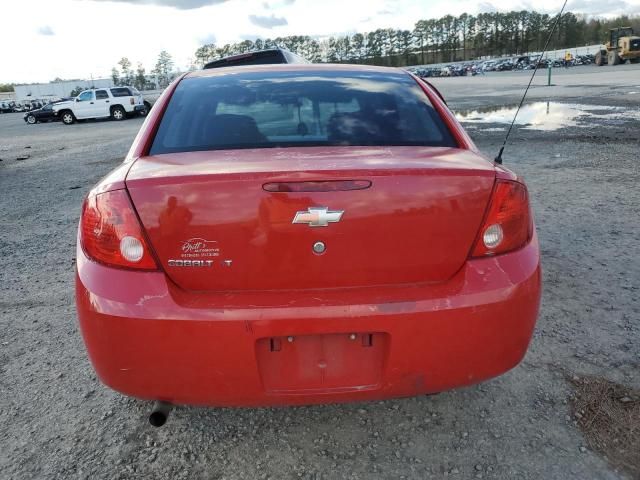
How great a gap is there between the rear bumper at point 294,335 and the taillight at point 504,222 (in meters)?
0.05

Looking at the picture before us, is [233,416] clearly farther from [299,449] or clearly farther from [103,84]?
[103,84]

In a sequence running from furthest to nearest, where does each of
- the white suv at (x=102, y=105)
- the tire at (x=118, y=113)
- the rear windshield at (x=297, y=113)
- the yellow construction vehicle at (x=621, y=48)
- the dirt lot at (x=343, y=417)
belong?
the yellow construction vehicle at (x=621, y=48)
the tire at (x=118, y=113)
the white suv at (x=102, y=105)
the rear windshield at (x=297, y=113)
the dirt lot at (x=343, y=417)

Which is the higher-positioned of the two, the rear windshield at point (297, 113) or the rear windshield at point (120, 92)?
the rear windshield at point (297, 113)

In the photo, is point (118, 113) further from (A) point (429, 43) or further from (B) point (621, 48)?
(A) point (429, 43)

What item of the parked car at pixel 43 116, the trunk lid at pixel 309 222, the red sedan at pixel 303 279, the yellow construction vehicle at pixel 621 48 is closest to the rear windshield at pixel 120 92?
the parked car at pixel 43 116

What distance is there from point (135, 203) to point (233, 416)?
1.13 m

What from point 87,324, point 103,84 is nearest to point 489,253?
point 87,324

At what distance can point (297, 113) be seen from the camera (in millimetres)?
2574

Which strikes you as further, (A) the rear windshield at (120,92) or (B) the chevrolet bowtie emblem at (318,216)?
(A) the rear windshield at (120,92)

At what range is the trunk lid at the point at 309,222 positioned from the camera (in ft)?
5.60

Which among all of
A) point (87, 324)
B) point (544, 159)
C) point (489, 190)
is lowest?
point (544, 159)

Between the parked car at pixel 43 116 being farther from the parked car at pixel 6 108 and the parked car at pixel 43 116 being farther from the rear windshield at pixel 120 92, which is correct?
the parked car at pixel 6 108

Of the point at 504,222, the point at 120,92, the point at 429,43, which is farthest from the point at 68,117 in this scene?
the point at 429,43

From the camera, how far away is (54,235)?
5422 mm
